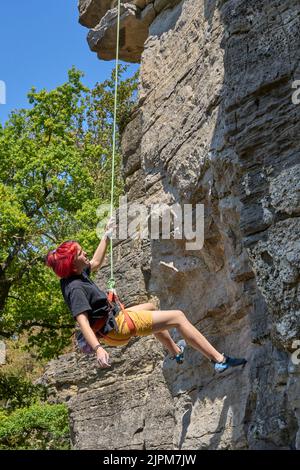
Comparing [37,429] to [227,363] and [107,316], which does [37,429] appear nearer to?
[107,316]

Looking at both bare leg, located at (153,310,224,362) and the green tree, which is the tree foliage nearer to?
the green tree

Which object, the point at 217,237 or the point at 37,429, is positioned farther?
the point at 37,429

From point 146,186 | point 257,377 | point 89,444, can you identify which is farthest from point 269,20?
point 89,444

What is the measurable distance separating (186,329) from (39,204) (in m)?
14.9

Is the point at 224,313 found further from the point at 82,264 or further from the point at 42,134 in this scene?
the point at 42,134

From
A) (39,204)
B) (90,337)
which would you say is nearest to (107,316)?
(90,337)

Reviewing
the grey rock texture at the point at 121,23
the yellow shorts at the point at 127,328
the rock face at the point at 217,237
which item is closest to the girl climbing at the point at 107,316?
the yellow shorts at the point at 127,328

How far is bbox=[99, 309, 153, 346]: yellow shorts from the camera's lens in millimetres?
6422

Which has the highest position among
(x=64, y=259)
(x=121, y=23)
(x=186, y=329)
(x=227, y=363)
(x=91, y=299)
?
(x=121, y=23)

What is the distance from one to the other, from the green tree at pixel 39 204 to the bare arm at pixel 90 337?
1330cm

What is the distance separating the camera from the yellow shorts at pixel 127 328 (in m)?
6.42

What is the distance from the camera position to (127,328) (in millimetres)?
6422

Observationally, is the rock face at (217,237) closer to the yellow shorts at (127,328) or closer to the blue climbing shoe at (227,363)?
the blue climbing shoe at (227,363)
